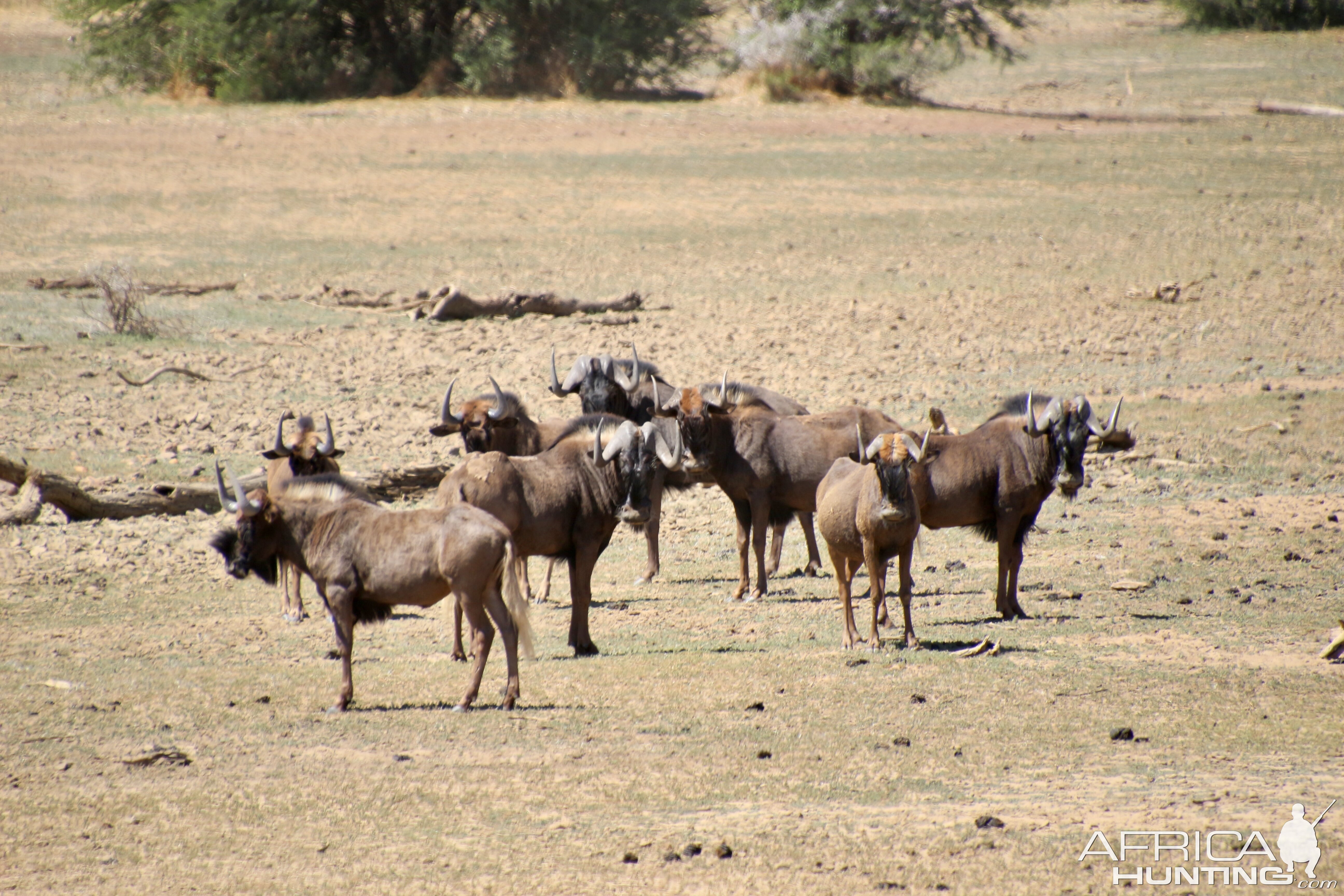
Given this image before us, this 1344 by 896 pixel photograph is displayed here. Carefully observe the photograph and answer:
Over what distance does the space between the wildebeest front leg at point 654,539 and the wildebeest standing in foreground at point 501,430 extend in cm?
87

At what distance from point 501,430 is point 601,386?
6.61 ft

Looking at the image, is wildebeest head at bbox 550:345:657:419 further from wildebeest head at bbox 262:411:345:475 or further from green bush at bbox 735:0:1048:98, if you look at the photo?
green bush at bbox 735:0:1048:98

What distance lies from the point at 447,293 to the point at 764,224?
8.02m

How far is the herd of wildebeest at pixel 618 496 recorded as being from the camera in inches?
380

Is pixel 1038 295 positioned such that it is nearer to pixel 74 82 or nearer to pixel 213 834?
pixel 213 834

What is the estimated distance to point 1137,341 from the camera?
Answer: 2241 centimetres

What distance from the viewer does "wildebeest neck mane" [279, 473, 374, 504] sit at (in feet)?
32.8

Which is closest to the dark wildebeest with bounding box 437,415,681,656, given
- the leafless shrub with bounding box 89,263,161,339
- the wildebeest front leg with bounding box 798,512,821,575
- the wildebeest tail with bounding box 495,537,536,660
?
the wildebeest tail with bounding box 495,537,536,660

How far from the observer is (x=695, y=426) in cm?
1312

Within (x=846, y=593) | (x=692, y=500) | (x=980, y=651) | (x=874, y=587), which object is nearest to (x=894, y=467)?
(x=874, y=587)

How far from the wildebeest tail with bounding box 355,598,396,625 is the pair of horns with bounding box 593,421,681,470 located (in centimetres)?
199

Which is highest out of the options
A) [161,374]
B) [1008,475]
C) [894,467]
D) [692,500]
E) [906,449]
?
[906,449]

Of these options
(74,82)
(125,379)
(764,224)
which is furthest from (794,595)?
(74,82)

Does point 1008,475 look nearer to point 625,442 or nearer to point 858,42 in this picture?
point 625,442
